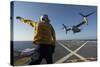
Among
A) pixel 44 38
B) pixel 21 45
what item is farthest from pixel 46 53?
pixel 21 45

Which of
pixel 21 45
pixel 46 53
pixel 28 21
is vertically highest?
pixel 28 21

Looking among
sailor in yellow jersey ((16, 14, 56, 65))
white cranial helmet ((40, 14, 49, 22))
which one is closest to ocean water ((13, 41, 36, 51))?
sailor in yellow jersey ((16, 14, 56, 65))

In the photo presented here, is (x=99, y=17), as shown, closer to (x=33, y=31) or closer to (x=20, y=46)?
(x=33, y=31)

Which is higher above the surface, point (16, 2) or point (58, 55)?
point (16, 2)

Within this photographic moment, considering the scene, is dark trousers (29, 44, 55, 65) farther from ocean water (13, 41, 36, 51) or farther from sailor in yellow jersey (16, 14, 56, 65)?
ocean water (13, 41, 36, 51)

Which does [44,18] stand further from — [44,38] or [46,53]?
[46,53]

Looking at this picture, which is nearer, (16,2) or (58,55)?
(16,2)
